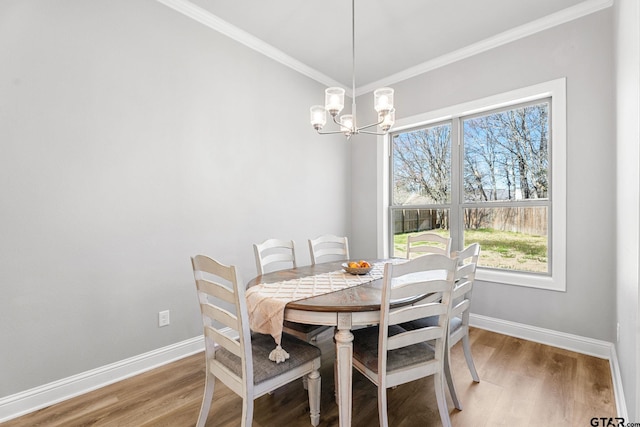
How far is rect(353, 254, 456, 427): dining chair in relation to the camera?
139cm

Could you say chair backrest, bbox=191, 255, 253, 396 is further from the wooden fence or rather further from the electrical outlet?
the wooden fence

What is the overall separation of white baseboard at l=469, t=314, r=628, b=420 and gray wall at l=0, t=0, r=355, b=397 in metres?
2.37

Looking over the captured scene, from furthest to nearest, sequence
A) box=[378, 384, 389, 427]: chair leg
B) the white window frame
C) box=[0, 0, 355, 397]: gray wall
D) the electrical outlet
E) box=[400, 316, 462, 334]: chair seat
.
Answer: the white window frame
the electrical outlet
box=[400, 316, 462, 334]: chair seat
box=[0, 0, 355, 397]: gray wall
box=[378, 384, 389, 427]: chair leg

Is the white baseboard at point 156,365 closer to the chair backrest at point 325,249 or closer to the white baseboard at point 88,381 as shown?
the white baseboard at point 88,381

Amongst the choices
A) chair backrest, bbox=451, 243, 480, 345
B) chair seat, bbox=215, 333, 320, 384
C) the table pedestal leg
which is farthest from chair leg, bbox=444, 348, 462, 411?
chair seat, bbox=215, 333, 320, 384

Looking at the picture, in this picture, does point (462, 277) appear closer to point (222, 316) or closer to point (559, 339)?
point (222, 316)

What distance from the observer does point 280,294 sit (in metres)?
1.66

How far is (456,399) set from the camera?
5.93 ft

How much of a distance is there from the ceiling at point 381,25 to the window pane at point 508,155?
28.6 inches

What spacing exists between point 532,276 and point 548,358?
28.3 inches

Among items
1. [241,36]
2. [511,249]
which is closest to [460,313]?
[511,249]

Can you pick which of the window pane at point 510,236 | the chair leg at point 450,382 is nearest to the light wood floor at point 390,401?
the chair leg at point 450,382

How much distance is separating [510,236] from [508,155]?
0.81 metres

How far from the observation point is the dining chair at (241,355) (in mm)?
1355
